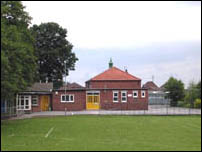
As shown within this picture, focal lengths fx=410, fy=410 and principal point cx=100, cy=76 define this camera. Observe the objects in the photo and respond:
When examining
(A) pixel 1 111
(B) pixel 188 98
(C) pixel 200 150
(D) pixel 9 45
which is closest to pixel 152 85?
(B) pixel 188 98

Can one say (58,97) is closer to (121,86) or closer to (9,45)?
(121,86)

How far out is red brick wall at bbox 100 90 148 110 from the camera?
54.7 meters

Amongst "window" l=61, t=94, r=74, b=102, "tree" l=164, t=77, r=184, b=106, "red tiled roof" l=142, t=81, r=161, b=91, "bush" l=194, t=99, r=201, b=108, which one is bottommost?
"bush" l=194, t=99, r=201, b=108

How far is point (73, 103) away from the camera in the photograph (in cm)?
5459

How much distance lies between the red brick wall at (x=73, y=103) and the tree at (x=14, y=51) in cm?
2257

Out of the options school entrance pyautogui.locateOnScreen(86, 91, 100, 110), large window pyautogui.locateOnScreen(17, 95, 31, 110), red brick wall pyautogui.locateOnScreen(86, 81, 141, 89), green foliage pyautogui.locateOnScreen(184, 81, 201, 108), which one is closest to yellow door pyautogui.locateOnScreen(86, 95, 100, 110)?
school entrance pyautogui.locateOnScreen(86, 91, 100, 110)

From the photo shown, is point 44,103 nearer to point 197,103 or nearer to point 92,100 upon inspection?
point 92,100

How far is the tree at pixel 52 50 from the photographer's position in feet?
213

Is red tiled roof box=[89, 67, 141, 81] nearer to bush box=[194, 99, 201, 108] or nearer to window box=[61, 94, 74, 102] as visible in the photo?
window box=[61, 94, 74, 102]

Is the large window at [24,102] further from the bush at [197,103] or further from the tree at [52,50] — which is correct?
the bush at [197,103]

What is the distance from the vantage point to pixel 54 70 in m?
66.1

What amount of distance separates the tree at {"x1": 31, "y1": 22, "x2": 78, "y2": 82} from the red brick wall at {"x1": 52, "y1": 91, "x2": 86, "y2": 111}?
11694 millimetres

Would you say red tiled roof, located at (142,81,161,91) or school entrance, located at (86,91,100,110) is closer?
school entrance, located at (86,91,100,110)

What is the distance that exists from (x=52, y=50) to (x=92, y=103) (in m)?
13.7
